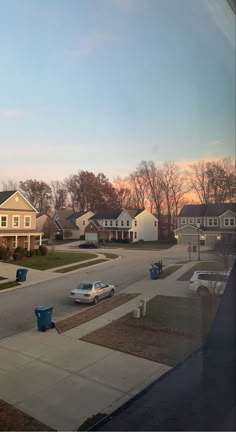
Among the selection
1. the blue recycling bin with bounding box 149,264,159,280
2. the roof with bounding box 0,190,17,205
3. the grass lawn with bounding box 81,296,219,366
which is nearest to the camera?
the roof with bounding box 0,190,17,205

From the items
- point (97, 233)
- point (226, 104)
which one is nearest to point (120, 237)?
point (97, 233)

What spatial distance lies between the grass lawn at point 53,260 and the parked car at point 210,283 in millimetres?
669

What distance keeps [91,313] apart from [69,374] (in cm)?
32

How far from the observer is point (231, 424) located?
1.44m

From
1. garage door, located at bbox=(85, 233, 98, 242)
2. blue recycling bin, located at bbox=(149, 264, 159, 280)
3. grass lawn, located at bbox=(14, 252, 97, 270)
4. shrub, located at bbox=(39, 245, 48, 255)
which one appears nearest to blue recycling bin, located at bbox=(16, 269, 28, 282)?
grass lawn, located at bbox=(14, 252, 97, 270)

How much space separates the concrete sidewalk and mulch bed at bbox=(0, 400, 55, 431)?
1.1 inches

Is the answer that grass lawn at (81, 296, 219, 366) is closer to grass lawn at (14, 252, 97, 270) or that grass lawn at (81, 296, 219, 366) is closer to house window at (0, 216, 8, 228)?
grass lawn at (14, 252, 97, 270)

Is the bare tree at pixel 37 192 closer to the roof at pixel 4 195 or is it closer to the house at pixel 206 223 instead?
the roof at pixel 4 195

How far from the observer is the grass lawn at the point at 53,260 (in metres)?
1.59

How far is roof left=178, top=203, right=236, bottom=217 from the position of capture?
1.74 metres

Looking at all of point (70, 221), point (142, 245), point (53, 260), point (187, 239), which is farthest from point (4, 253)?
point (187, 239)

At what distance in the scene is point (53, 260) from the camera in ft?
5.59

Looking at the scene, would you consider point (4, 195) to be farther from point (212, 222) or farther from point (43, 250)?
point (212, 222)

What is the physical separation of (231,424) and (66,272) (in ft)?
3.32
